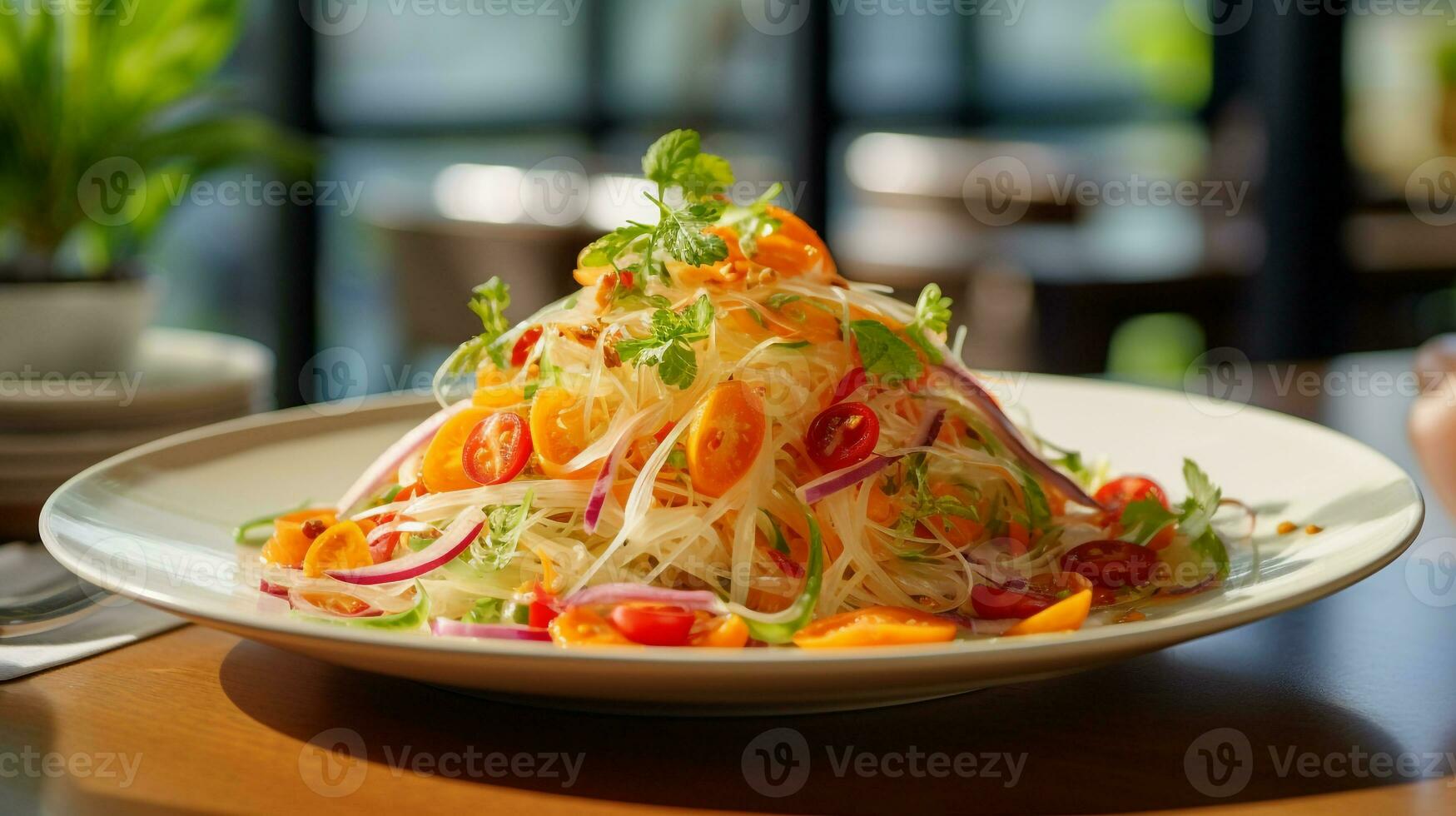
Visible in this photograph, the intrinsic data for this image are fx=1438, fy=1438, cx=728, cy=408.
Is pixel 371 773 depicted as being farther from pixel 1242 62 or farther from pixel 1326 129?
pixel 1242 62

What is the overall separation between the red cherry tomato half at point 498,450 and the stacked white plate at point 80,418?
834 millimetres

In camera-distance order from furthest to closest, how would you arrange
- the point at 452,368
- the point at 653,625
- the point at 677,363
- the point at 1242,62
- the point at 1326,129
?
the point at 1242,62
the point at 1326,129
the point at 452,368
the point at 677,363
the point at 653,625

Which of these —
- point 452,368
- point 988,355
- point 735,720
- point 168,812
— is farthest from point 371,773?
point 988,355

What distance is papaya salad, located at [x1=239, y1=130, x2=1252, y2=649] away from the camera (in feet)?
3.85

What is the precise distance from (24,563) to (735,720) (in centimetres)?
90

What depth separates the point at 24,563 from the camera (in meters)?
1.56
